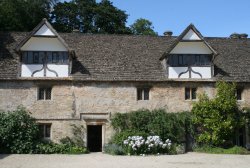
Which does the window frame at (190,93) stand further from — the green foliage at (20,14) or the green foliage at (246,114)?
the green foliage at (20,14)

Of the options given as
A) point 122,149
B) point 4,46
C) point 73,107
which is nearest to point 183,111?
point 122,149

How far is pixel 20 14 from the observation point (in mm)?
43156

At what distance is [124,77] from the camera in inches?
1041

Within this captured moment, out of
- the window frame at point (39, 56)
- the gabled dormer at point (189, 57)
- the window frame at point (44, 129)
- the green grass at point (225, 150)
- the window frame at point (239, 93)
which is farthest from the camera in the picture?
the window frame at point (239, 93)

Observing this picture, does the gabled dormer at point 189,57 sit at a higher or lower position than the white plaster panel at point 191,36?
lower

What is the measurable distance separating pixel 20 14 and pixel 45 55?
64.2ft

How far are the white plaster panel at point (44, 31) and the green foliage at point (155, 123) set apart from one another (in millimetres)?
7125

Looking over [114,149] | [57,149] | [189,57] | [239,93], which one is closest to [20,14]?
[189,57]

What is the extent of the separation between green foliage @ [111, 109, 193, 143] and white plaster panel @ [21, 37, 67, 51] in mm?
6165

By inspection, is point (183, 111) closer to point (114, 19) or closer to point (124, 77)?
point (124, 77)

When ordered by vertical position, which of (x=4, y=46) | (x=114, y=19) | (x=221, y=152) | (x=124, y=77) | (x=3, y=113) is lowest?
(x=221, y=152)

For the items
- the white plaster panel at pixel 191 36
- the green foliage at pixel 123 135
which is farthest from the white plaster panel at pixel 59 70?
the white plaster panel at pixel 191 36

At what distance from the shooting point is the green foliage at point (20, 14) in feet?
134

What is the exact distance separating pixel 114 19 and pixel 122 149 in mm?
30812
